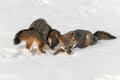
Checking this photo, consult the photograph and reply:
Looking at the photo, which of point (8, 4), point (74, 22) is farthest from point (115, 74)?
point (8, 4)

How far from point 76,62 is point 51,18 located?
4.17m

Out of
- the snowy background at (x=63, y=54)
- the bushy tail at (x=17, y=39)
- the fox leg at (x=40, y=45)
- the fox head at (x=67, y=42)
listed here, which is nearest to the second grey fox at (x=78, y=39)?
the fox head at (x=67, y=42)

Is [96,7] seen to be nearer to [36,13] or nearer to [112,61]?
[36,13]

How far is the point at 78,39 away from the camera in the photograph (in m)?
8.23

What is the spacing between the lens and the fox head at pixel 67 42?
7625 millimetres

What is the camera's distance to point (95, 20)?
35.8 feet

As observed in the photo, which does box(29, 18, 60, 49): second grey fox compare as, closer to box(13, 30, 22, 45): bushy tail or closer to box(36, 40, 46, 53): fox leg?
box(36, 40, 46, 53): fox leg

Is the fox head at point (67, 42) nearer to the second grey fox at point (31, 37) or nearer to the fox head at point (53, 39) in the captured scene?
the fox head at point (53, 39)

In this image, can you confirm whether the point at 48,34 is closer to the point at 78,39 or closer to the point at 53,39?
the point at 53,39

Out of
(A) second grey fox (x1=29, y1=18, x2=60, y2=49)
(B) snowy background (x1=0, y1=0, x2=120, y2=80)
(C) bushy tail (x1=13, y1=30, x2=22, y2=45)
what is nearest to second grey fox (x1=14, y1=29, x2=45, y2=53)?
(C) bushy tail (x1=13, y1=30, x2=22, y2=45)

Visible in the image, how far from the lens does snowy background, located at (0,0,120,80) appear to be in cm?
643

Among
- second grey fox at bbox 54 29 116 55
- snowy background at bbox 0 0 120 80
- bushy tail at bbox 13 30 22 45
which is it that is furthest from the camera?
second grey fox at bbox 54 29 116 55

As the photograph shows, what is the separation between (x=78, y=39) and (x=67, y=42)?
22.3 inches

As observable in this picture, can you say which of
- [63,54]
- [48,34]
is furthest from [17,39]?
[63,54]
